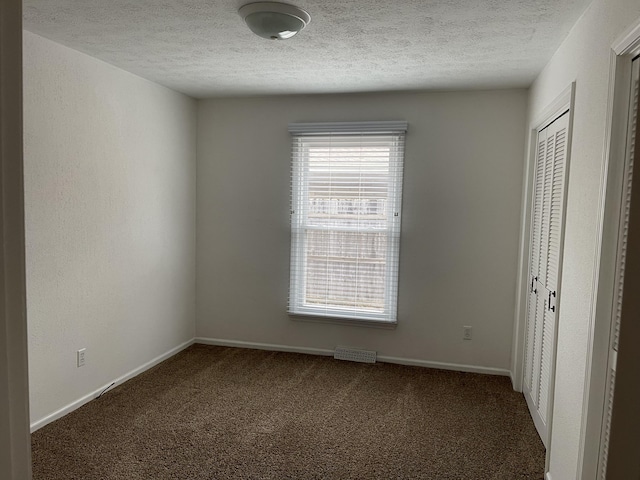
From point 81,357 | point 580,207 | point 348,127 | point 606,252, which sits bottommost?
point 81,357

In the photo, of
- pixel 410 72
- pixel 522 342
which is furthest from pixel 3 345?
pixel 522 342

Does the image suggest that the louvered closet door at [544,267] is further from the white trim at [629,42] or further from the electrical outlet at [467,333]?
the white trim at [629,42]

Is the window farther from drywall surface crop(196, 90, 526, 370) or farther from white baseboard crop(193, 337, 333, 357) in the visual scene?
white baseboard crop(193, 337, 333, 357)

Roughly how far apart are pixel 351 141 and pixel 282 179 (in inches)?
29.5

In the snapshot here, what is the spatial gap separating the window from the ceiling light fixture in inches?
65.4

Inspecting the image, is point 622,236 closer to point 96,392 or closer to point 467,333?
point 467,333

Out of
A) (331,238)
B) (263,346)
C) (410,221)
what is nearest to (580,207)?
(410,221)

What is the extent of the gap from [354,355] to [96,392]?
2.15 meters

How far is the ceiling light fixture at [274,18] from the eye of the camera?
211cm

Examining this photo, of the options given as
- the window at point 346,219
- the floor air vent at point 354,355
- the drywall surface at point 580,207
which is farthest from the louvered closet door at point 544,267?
the floor air vent at point 354,355

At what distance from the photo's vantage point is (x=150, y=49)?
2818 mm

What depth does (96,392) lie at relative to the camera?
3.22 metres

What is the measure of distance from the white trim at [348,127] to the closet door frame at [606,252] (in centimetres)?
222

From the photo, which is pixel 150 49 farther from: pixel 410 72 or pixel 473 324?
pixel 473 324
